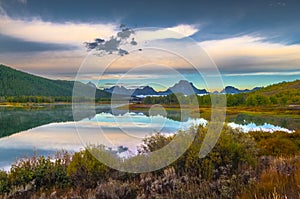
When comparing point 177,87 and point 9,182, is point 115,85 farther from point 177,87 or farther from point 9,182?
point 9,182

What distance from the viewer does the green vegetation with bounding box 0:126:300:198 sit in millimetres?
5797

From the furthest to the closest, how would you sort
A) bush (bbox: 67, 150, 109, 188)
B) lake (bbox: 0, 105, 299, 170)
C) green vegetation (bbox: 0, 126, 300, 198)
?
lake (bbox: 0, 105, 299, 170)
bush (bbox: 67, 150, 109, 188)
green vegetation (bbox: 0, 126, 300, 198)

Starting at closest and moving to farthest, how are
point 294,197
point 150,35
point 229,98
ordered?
point 294,197 < point 150,35 < point 229,98

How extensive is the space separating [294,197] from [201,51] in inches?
198

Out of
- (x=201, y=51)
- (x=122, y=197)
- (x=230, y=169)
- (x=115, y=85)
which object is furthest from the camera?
(x=115, y=85)

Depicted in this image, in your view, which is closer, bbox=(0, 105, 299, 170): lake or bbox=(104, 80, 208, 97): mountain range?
bbox=(104, 80, 208, 97): mountain range

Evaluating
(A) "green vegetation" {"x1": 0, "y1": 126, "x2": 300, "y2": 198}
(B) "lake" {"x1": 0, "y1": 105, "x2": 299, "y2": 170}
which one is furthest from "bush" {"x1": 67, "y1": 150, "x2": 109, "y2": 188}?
(B) "lake" {"x1": 0, "y1": 105, "x2": 299, "y2": 170}

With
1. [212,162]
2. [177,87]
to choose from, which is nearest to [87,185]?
[212,162]

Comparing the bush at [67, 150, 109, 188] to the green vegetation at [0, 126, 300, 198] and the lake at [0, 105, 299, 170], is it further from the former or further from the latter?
the lake at [0, 105, 299, 170]

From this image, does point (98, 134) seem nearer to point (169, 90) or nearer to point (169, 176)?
point (169, 90)

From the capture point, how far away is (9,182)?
26.2 ft

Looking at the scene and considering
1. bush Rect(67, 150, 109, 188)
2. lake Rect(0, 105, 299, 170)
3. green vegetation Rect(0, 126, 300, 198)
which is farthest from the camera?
lake Rect(0, 105, 299, 170)

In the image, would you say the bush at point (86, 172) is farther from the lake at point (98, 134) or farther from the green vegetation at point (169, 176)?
the lake at point (98, 134)

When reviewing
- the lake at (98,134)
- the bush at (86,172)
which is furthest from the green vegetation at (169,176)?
the lake at (98,134)
